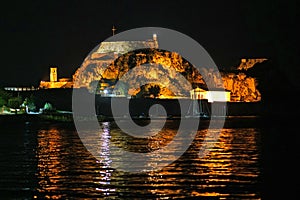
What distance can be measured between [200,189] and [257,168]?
5.20 m

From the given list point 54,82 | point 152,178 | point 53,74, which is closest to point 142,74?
point 54,82

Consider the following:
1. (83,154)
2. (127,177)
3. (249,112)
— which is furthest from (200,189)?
(249,112)

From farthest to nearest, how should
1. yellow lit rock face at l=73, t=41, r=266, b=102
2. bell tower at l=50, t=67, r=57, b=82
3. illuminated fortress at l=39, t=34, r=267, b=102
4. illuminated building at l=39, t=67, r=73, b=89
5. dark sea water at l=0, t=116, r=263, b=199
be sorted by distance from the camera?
bell tower at l=50, t=67, r=57, b=82 < illuminated building at l=39, t=67, r=73, b=89 < yellow lit rock face at l=73, t=41, r=266, b=102 < illuminated fortress at l=39, t=34, r=267, b=102 < dark sea water at l=0, t=116, r=263, b=199

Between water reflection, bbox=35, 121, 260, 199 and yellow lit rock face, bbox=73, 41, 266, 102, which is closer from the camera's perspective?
water reflection, bbox=35, 121, 260, 199

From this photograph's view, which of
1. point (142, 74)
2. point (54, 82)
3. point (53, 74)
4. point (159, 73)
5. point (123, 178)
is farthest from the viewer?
point (53, 74)

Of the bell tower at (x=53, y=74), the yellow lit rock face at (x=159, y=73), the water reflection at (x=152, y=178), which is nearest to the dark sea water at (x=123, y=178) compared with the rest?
the water reflection at (x=152, y=178)

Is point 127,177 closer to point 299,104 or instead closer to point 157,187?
point 157,187

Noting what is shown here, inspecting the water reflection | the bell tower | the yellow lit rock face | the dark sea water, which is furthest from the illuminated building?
the water reflection

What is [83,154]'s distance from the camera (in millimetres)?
26969

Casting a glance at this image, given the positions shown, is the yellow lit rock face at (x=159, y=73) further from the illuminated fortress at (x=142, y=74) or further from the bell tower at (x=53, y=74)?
the bell tower at (x=53, y=74)

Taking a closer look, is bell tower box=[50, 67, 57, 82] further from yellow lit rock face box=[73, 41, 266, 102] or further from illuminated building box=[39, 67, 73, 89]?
yellow lit rock face box=[73, 41, 266, 102]

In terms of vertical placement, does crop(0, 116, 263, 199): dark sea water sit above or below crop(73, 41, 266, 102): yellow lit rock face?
below

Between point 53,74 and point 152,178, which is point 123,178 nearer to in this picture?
point 152,178

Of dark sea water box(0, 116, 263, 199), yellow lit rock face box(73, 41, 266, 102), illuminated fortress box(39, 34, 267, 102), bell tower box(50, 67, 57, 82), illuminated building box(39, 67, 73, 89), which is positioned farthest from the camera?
bell tower box(50, 67, 57, 82)
